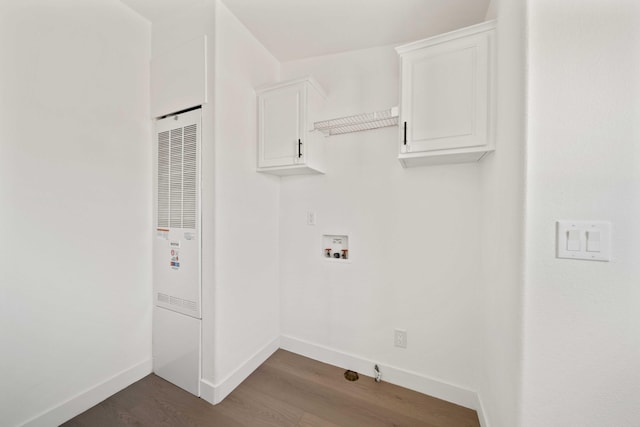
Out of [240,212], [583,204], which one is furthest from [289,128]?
[583,204]

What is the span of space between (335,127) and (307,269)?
1.29 meters

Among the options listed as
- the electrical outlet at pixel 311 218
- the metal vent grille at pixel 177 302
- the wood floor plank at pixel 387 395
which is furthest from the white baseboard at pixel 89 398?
the electrical outlet at pixel 311 218

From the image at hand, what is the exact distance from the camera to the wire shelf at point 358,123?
5.66ft

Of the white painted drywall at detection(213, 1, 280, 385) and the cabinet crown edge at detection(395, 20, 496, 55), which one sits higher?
the cabinet crown edge at detection(395, 20, 496, 55)

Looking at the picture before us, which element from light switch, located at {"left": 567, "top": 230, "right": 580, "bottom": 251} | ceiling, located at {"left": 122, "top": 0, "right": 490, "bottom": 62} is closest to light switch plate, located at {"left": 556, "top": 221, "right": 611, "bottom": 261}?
light switch, located at {"left": 567, "top": 230, "right": 580, "bottom": 251}

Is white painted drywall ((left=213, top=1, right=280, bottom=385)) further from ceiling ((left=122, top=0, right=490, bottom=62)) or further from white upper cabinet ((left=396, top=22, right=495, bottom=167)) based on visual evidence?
white upper cabinet ((left=396, top=22, right=495, bottom=167))

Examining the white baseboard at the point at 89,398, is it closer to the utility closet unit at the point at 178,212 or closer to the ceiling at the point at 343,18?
the utility closet unit at the point at 178,212

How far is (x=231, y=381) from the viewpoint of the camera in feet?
5.77

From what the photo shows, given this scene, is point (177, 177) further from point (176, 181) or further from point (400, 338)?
point (400, 338)

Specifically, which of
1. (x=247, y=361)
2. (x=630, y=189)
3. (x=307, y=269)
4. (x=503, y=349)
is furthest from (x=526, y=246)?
(x=247, y=361)

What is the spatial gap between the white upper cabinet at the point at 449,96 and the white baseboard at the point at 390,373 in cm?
161

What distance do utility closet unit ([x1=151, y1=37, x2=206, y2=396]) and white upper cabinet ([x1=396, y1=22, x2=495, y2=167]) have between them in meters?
1.43

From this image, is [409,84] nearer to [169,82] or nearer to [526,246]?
[526,246]

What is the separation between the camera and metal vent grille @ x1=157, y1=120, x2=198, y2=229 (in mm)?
1775
